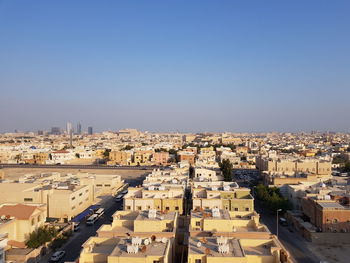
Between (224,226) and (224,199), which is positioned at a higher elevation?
(224,226)

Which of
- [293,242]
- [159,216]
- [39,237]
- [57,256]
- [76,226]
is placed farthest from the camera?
[76,226]

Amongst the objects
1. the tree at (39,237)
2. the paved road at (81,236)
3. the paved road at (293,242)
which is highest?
the tree at (39,237)

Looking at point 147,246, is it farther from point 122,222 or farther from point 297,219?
point 297,219

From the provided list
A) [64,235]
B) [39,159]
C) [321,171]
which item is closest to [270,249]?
[64,235]

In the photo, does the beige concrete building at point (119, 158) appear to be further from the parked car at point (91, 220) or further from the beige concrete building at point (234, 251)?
the beige concrete building at point (234, 251)

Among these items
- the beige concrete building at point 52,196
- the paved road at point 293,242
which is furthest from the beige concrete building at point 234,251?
the beige concrete building at point 52,196

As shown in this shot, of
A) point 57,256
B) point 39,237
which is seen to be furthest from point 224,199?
point 39,237

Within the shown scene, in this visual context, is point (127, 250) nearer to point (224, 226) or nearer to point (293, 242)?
point (224, 226)

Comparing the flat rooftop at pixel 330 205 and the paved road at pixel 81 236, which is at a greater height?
the flat rooftop at pixel 330 205
